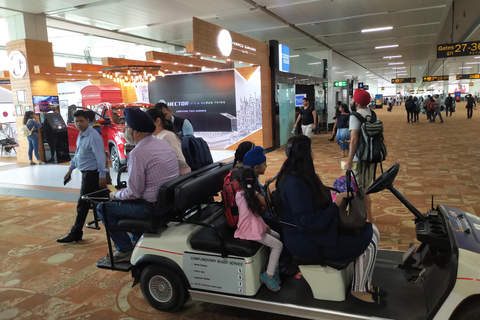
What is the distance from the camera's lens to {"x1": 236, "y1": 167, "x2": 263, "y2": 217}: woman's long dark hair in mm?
2432

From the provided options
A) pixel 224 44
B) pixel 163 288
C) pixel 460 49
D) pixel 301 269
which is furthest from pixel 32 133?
pixel 460 49

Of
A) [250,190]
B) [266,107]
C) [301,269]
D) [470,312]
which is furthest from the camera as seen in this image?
[266,107]

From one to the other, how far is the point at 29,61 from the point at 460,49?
15.0 m

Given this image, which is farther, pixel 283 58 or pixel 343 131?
pixel 283 58

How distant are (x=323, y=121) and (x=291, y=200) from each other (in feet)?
52.5

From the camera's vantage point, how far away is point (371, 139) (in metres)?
3.73

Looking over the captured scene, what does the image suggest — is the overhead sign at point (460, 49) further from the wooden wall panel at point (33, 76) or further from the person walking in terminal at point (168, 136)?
the wooden wall panel at point (33, 76)

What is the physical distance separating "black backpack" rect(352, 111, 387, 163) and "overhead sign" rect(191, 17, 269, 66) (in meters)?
4.59

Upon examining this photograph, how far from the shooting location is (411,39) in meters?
17.1

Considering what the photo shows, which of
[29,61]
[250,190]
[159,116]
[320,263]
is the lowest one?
[320,263]

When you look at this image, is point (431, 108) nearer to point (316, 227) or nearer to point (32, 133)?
point (32, 133)

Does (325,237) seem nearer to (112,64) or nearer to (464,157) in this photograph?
(464,157)

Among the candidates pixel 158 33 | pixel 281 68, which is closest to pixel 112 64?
pixel 158 33

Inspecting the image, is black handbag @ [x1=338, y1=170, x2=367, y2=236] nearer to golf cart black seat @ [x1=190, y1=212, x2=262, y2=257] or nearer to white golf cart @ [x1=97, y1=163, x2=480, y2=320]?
white golf cart @ [x1=97, y1=163, x2=480, y2=320]
